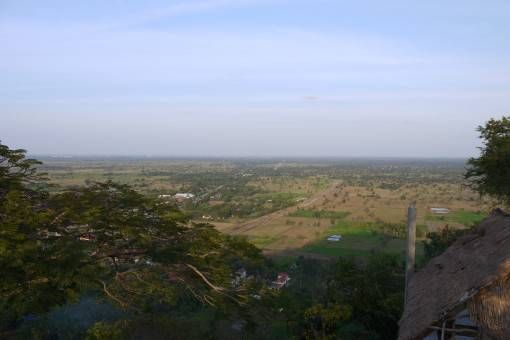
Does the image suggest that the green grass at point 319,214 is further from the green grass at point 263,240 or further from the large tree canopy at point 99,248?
the large tree canopy at point 99,248

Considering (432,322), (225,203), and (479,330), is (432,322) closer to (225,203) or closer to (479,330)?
(479,330)

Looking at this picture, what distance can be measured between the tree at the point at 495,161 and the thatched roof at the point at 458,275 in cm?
569

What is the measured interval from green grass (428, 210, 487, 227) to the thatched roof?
27.8m

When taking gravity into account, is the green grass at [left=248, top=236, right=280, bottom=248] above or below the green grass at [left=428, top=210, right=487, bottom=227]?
below

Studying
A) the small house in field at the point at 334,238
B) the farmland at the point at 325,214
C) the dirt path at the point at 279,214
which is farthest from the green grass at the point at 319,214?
the small house in field at the point at 334,238

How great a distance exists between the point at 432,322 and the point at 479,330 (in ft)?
1.64

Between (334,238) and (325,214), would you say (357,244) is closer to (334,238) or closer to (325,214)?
(334,238)

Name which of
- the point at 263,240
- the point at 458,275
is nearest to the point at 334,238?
the point at 263,240

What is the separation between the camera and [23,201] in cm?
764

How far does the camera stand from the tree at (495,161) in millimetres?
12320

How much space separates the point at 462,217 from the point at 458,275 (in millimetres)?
33561

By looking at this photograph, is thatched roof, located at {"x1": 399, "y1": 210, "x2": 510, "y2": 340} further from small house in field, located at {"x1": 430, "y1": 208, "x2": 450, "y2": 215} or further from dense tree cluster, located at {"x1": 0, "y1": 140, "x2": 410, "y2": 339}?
small house in field, located at {"x1": 430, "y1": 208, "x2": 450, "y2": 215}

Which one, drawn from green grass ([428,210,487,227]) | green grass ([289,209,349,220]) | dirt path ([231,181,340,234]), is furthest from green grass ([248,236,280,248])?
green grass ([428,210,487,227])

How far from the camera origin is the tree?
1232 centimetres
